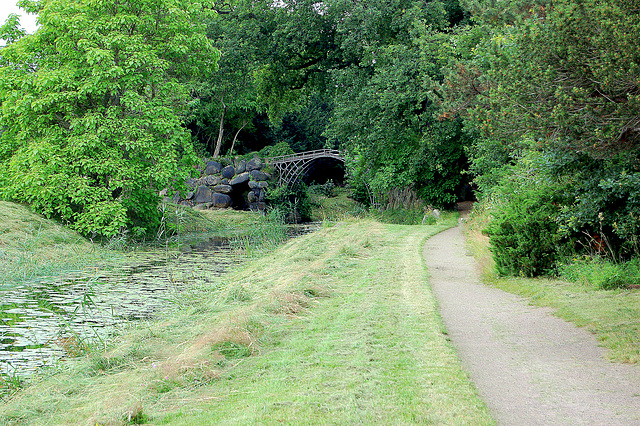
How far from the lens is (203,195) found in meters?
45.4

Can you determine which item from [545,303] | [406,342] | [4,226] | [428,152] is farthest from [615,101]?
[428,152]

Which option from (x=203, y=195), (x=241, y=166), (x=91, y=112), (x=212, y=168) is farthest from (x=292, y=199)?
(x=91, y=112)

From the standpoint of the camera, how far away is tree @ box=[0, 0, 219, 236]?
19.7 meters

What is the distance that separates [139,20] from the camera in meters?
20.7

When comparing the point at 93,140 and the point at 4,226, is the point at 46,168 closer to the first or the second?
the point at 93,140

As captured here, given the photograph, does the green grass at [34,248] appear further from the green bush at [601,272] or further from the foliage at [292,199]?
the foliage at [292,199]

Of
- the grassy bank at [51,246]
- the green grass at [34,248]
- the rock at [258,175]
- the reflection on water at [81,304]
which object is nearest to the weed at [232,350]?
the reflection on water at [81,304]

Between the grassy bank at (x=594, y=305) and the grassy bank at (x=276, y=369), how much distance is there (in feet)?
5.74

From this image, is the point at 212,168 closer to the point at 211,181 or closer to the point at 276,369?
the point at 211,181

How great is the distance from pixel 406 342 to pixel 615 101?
12.9 ft

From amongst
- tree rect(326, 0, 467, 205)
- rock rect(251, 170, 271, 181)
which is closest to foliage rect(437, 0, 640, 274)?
tree rect(326, 0, 467, 205)

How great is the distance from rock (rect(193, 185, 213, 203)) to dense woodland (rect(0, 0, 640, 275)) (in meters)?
8.05

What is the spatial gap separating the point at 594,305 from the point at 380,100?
20583mm

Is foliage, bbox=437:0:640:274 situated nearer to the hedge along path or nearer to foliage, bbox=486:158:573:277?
foliage, bbox=486:158:573:277
